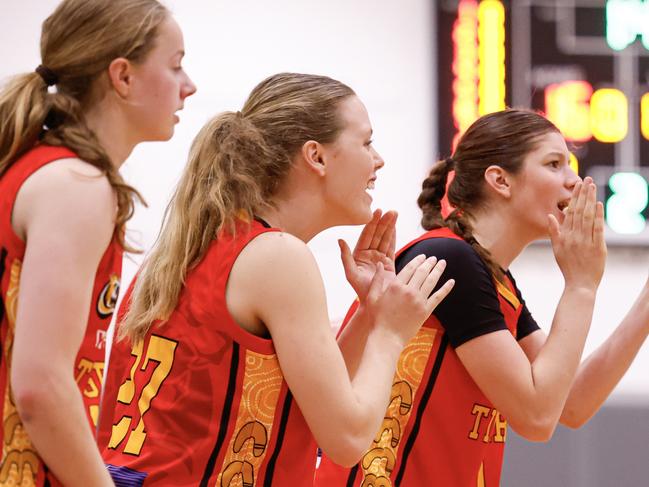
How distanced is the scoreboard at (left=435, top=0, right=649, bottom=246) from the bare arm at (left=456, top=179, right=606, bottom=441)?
172 cm

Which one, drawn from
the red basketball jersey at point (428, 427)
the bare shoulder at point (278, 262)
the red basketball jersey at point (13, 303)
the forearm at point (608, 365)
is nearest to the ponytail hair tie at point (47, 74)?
the red basketball jersey at point (13, 303)

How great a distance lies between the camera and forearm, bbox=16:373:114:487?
113 cm

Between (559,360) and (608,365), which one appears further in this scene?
(608,365)

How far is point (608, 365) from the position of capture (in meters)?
2.24

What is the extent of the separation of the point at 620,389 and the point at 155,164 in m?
1.96

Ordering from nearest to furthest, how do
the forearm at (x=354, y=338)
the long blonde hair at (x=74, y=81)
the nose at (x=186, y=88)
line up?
the long blonde hair at (x=74, y=81) < the nose at (x=186, y=88) < the forearm at (x=354, y=338)

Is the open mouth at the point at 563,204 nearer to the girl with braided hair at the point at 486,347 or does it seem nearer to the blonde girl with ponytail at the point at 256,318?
the girl with braided hair at the point at 486,347

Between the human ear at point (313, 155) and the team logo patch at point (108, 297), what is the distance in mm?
456

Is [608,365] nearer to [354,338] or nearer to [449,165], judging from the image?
[449,165]

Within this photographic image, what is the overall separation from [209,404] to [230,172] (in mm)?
Answer: 363

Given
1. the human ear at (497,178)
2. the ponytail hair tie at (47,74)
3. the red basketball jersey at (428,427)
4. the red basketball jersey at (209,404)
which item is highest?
the ponytail hair tie at (47,74)

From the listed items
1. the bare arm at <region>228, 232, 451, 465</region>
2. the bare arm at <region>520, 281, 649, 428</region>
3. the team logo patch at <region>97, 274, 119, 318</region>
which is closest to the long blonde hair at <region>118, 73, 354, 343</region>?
the bare arm at <region>228, 232, 451, 465</region>

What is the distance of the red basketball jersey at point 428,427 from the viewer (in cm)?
185

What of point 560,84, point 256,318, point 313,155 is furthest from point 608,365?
point 560,84
